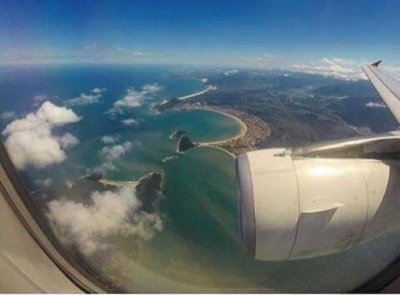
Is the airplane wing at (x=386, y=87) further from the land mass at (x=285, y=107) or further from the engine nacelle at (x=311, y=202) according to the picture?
the land mass at (x=285, y=107)

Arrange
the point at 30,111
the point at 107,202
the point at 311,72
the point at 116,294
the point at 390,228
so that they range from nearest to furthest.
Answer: the point at 390,228, the point at 116,294, the point at 30,111, the point at 107,202, the point at 311,72

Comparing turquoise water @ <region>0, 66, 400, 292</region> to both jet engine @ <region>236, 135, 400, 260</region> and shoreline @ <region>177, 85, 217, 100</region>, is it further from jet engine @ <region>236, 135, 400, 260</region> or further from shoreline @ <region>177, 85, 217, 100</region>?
jet engine @ <region>236, 135, 400, 260</region>

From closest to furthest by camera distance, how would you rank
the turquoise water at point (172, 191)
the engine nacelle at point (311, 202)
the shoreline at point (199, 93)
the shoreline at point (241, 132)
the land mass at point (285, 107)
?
the engine nacelle at point (311, 202), the turquoise water at point (172, 191), the shoreline at point (241, 132), the land mass at point (285, 107), the shoreline at point (199, 93)

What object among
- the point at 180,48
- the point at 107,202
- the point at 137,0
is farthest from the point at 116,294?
the point at 180,48

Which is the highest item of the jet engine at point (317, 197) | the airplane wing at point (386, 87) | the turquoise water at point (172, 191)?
the airplane wing at point (386, 87)

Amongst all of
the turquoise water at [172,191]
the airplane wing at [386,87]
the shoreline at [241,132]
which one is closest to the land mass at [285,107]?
the shoreline at [241,132]

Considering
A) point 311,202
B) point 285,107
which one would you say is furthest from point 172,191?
point 311,202

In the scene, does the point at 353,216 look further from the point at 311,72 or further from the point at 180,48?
the point at 311,72
